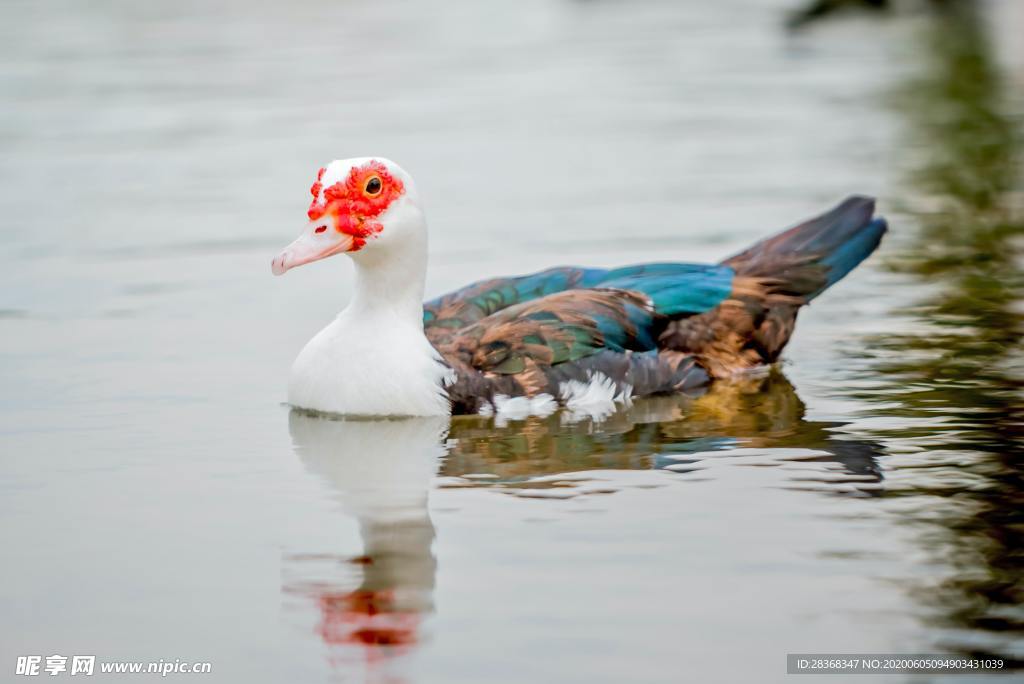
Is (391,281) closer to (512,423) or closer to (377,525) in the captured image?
(512,423)

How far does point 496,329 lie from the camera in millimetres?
9445

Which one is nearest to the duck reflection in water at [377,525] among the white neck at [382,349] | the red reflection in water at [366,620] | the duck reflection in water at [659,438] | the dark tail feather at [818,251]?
the red reflection in water at [366,620]

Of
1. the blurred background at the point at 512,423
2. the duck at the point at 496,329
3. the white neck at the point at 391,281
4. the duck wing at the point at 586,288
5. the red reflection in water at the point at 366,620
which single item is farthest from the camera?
the duck wing at the point at 586,288

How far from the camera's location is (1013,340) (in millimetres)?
10211

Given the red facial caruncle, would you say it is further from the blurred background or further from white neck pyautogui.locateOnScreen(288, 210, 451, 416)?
the blurred background

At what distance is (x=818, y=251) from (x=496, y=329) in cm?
220

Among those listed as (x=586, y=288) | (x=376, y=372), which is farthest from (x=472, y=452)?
(x=586, y=288)

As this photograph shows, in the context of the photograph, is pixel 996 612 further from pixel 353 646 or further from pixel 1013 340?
pixel 1013 340

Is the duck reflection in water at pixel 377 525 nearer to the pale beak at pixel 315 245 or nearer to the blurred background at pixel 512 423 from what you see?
the blurred background at pixel 512 423

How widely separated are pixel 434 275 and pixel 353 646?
633cm

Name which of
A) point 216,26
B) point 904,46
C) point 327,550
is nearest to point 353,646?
point 327,550

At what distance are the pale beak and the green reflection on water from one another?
2.72 metres

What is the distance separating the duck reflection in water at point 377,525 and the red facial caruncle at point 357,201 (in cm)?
93

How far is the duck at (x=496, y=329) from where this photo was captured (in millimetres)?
9102
